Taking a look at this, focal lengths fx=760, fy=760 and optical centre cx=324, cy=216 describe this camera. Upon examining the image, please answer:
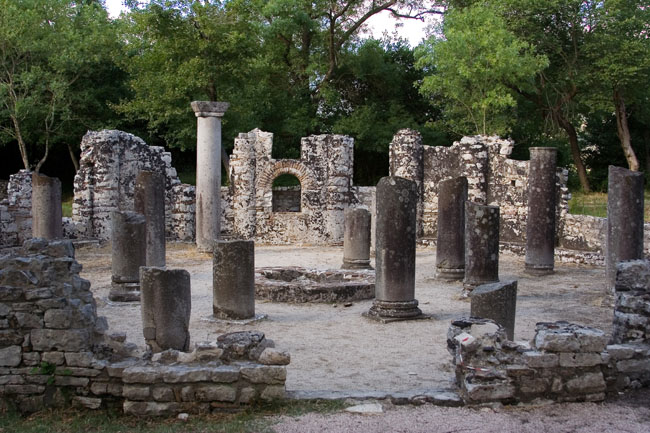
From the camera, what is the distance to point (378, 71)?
34.7 m

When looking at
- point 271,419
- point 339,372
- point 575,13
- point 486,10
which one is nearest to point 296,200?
point 486,10

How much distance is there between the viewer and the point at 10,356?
23.9 feet

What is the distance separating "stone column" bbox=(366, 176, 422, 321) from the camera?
39.2 ft

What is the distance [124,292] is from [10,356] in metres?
6.39

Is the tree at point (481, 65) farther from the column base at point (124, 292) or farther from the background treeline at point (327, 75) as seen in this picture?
the column base at point (124, 292)

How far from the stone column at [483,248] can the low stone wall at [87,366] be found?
7.63m

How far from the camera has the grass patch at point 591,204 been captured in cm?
2481

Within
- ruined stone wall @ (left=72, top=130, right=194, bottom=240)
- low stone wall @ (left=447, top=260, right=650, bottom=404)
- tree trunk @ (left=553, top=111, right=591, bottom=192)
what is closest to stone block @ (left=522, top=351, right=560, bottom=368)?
low stone wall @ (left=447, top=260, right=650, bottom=404)

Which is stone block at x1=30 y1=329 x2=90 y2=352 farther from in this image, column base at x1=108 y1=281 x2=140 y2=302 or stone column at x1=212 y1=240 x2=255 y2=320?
column base at x1=108 y1=281 x2=140 y2=302

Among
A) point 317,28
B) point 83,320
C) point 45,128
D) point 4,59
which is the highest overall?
point 317,28

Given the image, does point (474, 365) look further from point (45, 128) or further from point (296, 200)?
point (45, 128)

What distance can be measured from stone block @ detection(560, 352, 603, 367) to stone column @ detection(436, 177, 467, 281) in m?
8.68

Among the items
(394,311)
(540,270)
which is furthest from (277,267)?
(540,270)

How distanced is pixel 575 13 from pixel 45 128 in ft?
75.6
